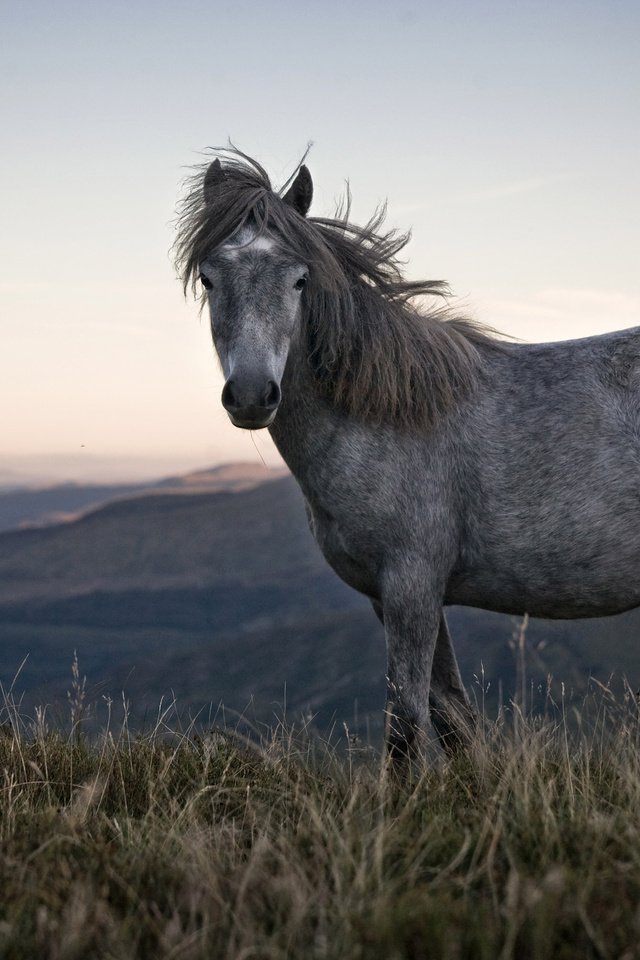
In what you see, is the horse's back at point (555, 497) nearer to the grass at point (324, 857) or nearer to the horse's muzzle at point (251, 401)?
the grass at point (324, 857)

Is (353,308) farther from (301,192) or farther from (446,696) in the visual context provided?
(446,696)

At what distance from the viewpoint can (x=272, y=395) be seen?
4.76m

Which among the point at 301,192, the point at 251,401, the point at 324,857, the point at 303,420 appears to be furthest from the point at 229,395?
the point at 324,857

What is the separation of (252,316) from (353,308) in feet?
3.09

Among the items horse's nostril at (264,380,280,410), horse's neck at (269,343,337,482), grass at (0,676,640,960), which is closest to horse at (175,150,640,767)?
horse's neck at (269,343,337,482)

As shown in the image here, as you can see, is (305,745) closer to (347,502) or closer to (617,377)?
(347,502)

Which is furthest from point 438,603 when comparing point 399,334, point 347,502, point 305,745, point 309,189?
point 309,189

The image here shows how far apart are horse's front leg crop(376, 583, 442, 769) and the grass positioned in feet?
0.75

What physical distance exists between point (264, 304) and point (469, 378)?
1.56m

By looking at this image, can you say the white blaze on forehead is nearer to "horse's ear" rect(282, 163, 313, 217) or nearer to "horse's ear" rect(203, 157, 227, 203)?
"horse's ear" rect(282, 163, 313, 217)

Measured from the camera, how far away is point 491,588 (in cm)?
573

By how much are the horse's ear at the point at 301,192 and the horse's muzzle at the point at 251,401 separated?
4.93 feet

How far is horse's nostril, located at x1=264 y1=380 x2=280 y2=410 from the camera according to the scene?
15.5 feet

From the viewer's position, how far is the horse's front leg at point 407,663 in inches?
207
